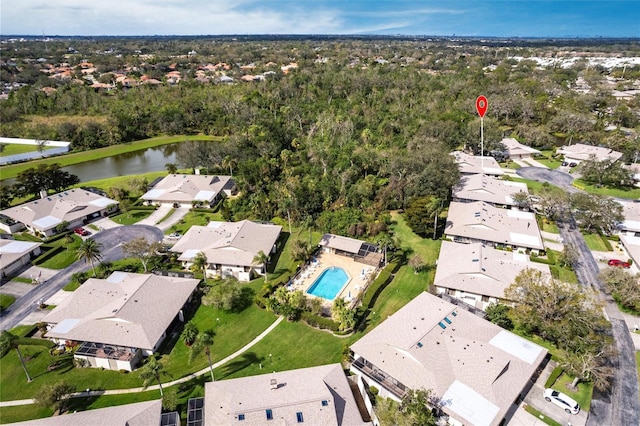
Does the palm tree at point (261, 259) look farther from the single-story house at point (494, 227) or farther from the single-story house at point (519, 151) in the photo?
the single-story house at point (519, 151)

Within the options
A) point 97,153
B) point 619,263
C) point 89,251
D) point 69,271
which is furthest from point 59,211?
point 619,263

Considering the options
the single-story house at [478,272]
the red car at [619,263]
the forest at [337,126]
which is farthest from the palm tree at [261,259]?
the red car at [619,263]

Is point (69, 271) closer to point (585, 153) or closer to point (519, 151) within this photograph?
point (519, 151)

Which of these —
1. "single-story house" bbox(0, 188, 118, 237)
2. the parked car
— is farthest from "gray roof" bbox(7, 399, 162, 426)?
"single-story house" bbox(0, 188, 118, 237)

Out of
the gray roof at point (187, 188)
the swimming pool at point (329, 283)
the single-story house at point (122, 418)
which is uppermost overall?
the gray roof at point (187, 188)

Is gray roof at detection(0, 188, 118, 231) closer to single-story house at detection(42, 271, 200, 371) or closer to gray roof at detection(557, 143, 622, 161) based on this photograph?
single-story house at detection(42, 271, 200, 371)

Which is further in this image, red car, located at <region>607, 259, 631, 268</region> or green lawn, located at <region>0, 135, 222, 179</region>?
green lawn, located at <region>0, 135, 222, 179</region>
